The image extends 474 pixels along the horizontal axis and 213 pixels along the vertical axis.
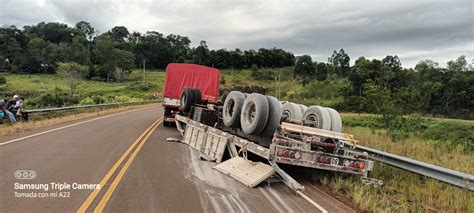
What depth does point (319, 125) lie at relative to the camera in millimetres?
8852

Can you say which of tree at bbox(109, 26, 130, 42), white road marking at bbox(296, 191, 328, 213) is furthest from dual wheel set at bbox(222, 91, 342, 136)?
tree at bbox(109, 26, 130, 42)

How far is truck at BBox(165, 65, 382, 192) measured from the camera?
6.79 m

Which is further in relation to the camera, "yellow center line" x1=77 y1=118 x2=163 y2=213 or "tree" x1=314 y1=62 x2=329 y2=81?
"tree" x1=314 y1=62 x2=329 y2=81

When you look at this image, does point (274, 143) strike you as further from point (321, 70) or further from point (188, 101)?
point (321, 70)

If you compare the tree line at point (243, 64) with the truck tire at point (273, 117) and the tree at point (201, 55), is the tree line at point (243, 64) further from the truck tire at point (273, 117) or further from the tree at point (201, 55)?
the truck tire at point (273, 117)

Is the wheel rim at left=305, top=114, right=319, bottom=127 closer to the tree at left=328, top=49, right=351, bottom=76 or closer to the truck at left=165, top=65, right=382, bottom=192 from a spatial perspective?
the truck at left=165, top=65, right=382, bottom=192

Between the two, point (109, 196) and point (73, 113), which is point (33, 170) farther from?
point (73, 113)

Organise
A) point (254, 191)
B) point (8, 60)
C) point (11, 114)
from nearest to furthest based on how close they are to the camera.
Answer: point (254, 191), point (11, 114), point (8, 60)

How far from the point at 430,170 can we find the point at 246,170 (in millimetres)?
3544

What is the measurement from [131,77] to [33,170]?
3948 inches

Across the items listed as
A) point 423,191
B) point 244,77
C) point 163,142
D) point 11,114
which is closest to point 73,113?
point 11,114

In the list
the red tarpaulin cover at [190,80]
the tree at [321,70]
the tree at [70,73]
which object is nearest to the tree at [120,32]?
the tree at [70,73]

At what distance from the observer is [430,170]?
21.7 feet

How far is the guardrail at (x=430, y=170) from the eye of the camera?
19.3 ft
